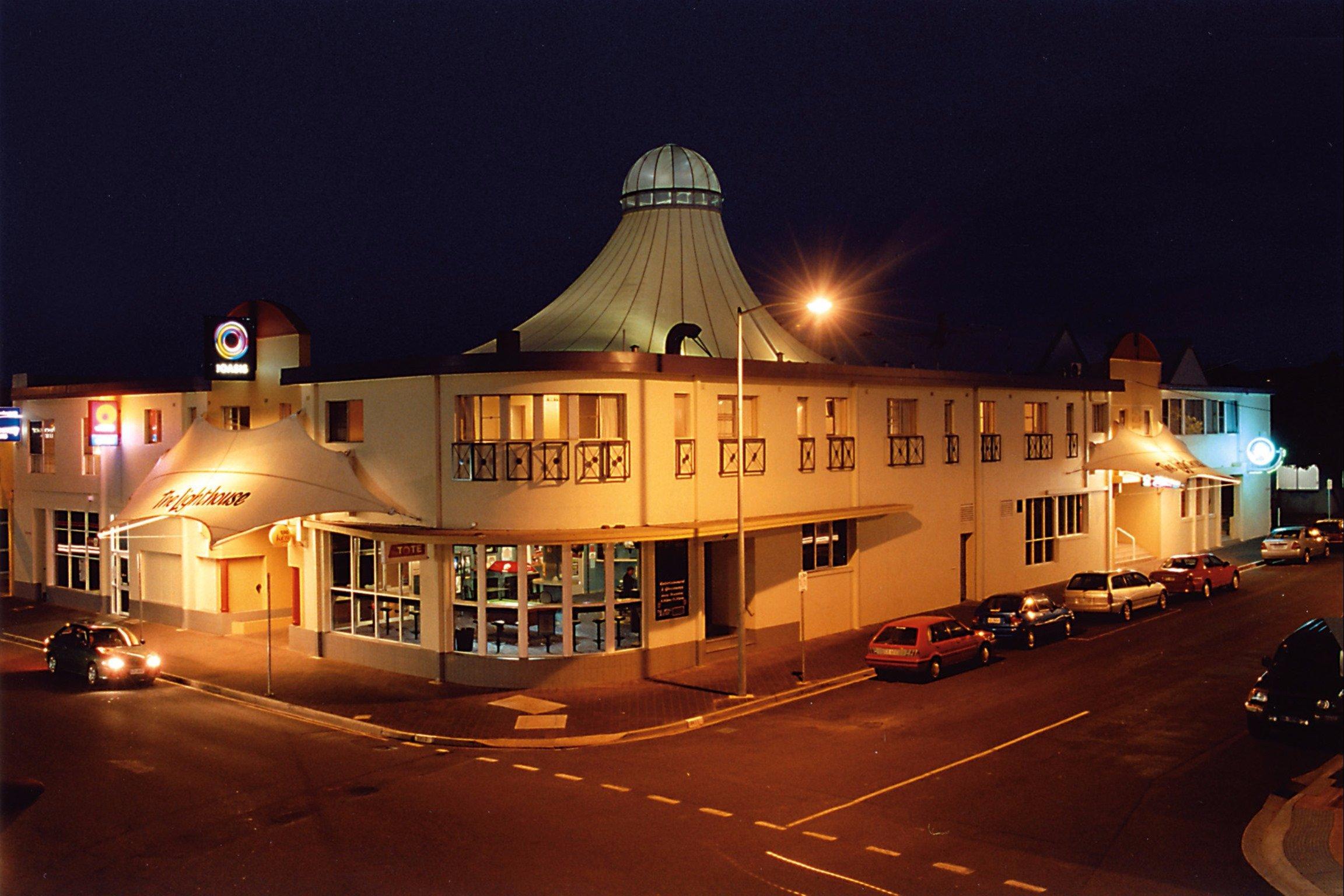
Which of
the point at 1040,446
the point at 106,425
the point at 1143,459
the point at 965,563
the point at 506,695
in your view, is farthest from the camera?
the point at 1143,459

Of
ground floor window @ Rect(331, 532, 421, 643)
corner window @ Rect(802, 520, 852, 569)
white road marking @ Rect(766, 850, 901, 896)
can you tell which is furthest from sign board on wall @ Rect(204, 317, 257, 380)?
white road marking @ Rect(766, 850, 901, 896)

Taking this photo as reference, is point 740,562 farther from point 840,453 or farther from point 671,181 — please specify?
point 671,181

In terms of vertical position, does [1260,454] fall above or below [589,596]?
above

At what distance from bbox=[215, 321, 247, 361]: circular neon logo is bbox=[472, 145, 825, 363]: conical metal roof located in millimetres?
7029

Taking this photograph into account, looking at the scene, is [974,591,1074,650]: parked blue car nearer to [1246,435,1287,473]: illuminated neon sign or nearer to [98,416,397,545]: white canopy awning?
[98,416,397,545]: white canopy awning

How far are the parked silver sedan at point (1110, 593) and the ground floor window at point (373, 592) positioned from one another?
19.2m

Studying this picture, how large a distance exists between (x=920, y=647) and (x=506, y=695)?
9.23 meters

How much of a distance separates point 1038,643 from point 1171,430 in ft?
77.3

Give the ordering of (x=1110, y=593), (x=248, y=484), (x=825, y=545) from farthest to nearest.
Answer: (x=1110, y=593) < (x=825, y=545) < (x=248, y=484)

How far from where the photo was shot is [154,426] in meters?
34.5

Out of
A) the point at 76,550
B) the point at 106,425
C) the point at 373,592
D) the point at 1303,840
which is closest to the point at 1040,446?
the point at 373,592

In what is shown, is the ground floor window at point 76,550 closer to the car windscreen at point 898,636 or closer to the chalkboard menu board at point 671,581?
the chalkboard menu board at point 671,581

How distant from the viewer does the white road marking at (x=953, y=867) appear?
42.1 ft

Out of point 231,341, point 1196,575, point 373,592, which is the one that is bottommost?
point 1196,575
